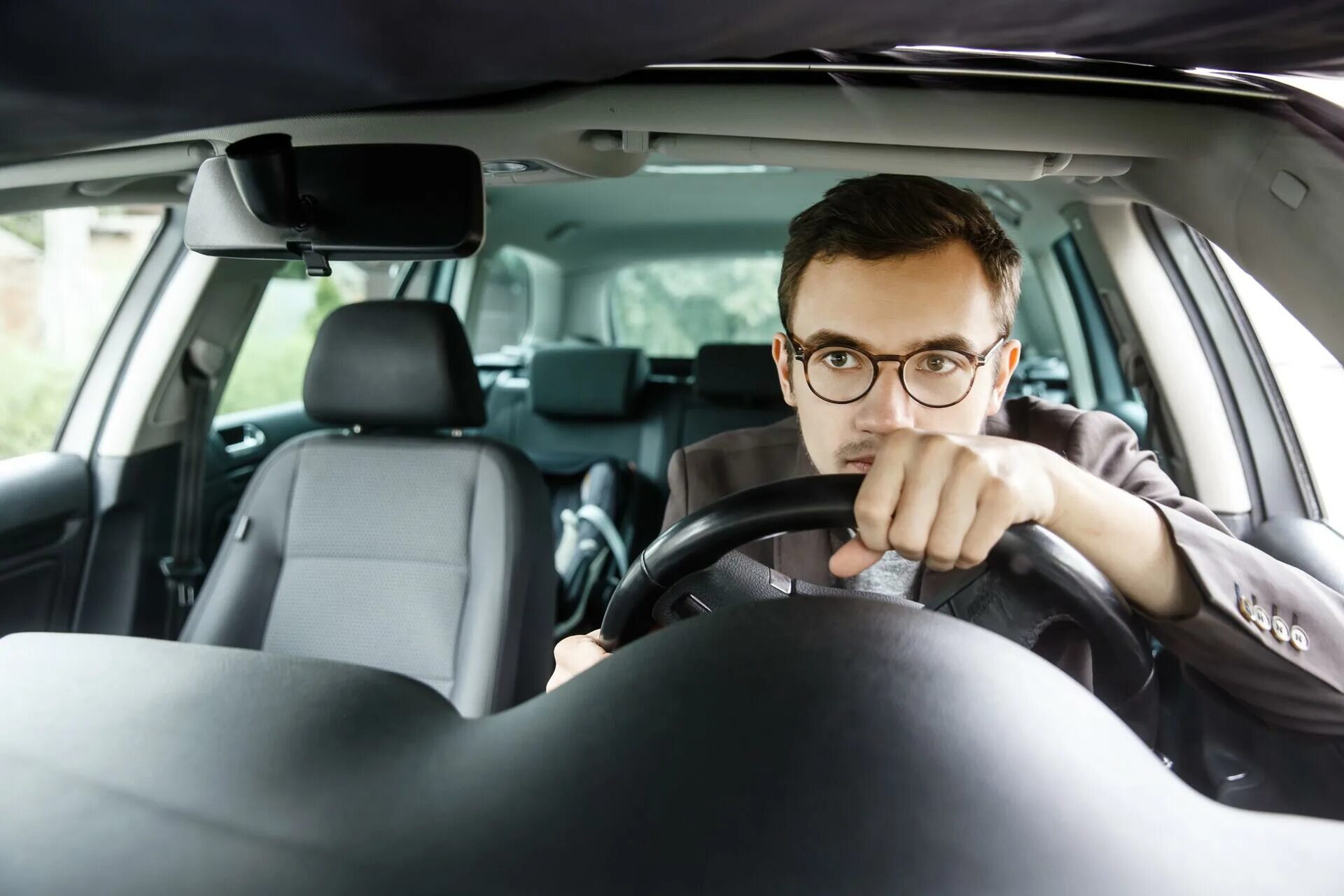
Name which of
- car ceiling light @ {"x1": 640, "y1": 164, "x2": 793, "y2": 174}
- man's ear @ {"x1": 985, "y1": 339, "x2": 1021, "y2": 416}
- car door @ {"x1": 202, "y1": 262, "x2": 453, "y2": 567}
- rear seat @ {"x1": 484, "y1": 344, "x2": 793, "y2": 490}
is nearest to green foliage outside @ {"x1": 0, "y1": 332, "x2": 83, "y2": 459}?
car door @ {"x1": 202, "y1": 262, "x2": 453, "y2": 567}

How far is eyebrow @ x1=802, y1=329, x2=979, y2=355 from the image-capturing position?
951mm

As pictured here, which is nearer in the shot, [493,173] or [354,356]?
[493,173]

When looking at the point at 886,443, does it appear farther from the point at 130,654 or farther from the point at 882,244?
the point at 130,654

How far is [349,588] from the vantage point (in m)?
1.90

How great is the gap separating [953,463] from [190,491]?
2.22 m

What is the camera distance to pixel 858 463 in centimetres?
94

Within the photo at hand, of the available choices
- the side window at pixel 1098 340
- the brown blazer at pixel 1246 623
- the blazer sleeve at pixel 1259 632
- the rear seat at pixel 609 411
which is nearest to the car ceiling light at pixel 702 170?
the rear seat at pixel 609 411

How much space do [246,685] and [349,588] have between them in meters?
1.38

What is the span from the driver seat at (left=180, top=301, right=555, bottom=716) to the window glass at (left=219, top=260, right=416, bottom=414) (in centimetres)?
33

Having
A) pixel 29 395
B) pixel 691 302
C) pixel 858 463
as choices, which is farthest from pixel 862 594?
pixel 691 302

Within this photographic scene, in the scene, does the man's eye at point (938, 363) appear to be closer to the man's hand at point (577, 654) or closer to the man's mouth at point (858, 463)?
the man's mouth at point (858, 463)

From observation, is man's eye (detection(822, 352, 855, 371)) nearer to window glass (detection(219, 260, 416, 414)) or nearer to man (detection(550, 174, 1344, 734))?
man (detection(550, 174, 1344, 734))

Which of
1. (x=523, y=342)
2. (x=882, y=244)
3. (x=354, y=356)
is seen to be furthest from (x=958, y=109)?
(x=523, y=342)

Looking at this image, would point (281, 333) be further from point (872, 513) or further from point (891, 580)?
point (872, 513)
